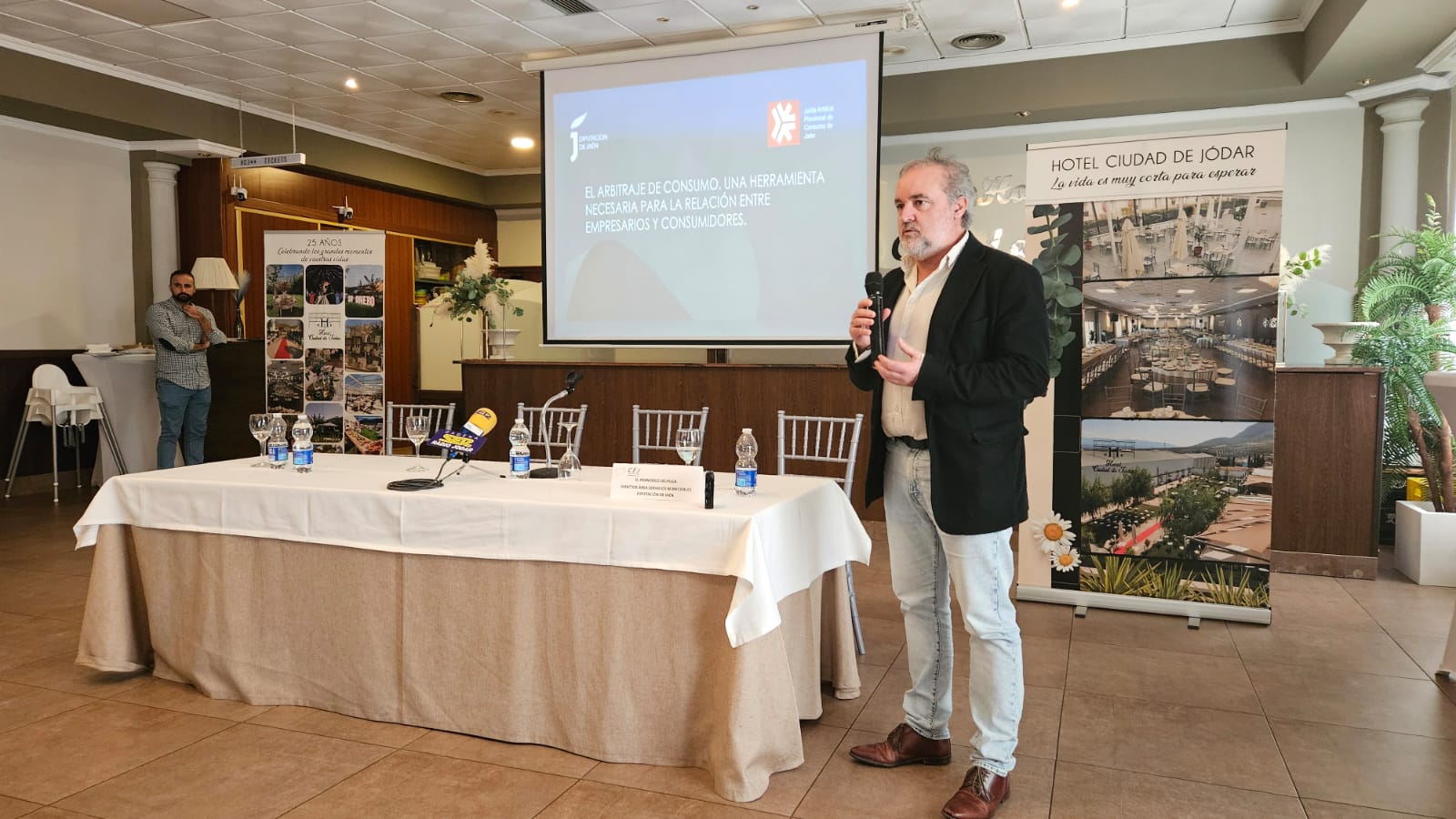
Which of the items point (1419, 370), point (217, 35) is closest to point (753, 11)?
point (217, 35)

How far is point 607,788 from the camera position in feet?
7.84

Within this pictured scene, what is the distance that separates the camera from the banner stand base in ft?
12.8

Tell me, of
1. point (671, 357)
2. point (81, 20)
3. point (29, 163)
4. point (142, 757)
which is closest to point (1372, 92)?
point (671, 357)

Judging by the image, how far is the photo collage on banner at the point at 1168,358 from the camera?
385 cm

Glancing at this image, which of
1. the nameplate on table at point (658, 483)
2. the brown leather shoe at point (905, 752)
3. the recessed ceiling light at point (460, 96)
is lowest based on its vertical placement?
the brown leather shoe at point (905, 752)

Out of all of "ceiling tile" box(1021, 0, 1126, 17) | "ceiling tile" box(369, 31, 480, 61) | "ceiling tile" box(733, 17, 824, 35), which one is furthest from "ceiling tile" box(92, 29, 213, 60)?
"ceiling tile" box(1021, 0, 1126, 17)

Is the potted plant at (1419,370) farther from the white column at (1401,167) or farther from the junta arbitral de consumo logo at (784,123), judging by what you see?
the junta arbitral de consumo logo at (784,123)

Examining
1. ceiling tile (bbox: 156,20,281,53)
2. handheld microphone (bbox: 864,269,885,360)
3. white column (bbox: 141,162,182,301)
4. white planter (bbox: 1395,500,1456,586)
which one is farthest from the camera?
white column (bbox: 141,162,182,301)

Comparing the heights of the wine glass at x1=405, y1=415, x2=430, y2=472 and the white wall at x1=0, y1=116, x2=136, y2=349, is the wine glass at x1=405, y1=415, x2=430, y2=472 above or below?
below

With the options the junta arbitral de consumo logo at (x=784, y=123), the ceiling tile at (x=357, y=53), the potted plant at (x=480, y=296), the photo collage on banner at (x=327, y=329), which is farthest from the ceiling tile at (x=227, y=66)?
the junta arbitral de consumo logo at (x=784, y=123)

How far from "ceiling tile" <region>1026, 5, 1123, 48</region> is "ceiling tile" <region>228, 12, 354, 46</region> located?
14.0 ft

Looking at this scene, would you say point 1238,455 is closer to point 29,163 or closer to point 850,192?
point 850,192

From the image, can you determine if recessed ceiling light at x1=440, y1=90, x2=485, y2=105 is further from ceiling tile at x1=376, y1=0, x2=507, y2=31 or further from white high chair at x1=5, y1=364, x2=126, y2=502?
white high chair at x1=5, y1=364, x2=126, y2=502

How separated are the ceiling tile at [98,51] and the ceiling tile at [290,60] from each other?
2.34ft
